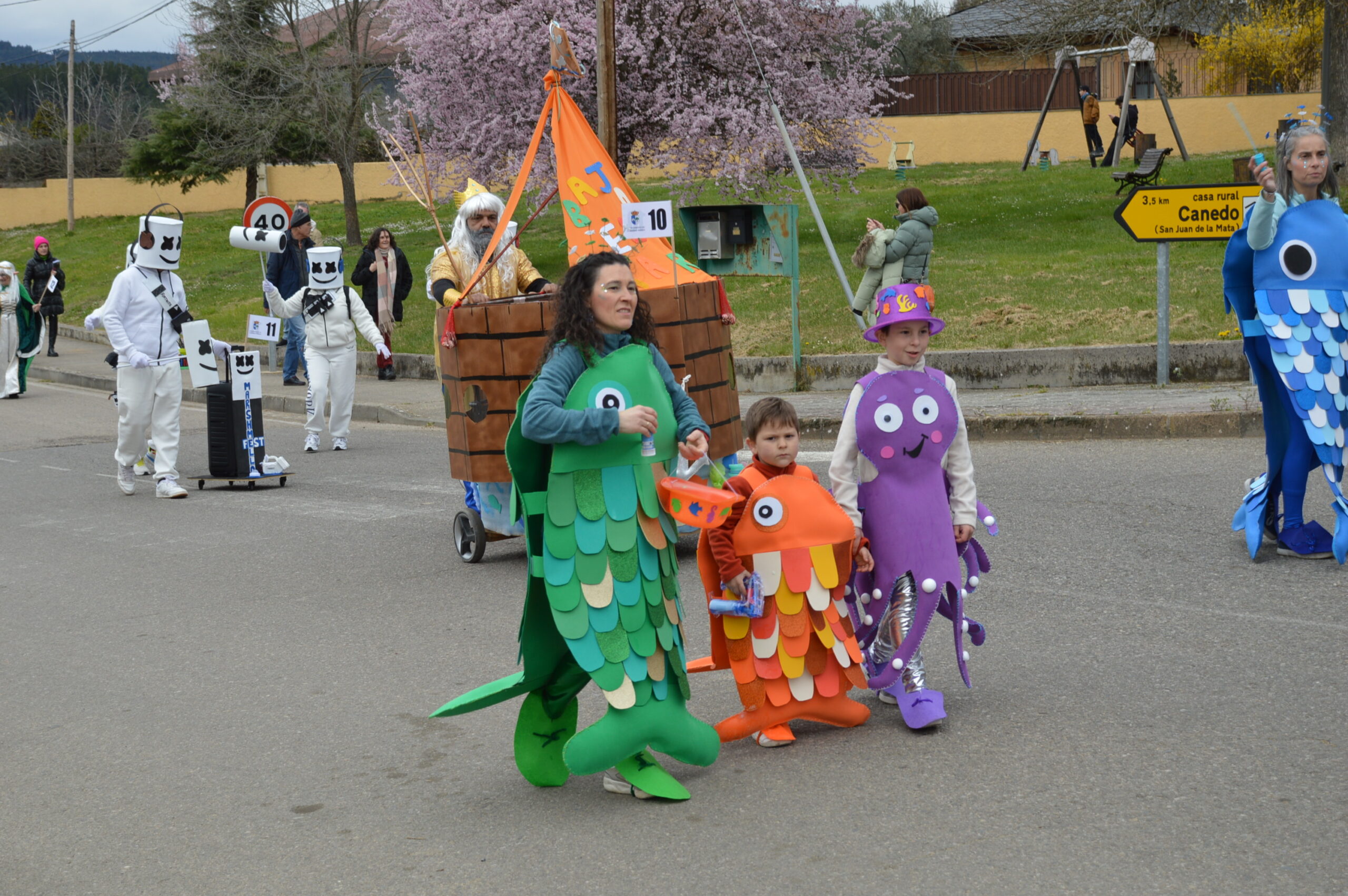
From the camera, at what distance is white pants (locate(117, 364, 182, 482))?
10898 mm

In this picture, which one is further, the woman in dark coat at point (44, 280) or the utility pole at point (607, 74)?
the woman in dark coat at point (44, 280)

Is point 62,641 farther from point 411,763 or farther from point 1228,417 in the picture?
point 1228,417

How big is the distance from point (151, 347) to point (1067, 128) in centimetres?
3259

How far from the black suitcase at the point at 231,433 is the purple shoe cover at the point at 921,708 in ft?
24.5

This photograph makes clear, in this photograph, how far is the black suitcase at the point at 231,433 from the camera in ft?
36.5

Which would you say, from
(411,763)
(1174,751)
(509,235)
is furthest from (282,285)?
(1174,751)

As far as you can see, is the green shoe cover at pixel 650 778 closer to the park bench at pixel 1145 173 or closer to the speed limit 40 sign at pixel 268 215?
the speed limit 40 sign at pixel 268 215

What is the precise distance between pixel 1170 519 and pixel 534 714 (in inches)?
185

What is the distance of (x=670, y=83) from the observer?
942 inches

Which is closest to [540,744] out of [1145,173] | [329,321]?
[329,321]

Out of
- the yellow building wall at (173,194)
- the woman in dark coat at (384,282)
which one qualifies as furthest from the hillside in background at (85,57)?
the woman in dark coat at (384,282)

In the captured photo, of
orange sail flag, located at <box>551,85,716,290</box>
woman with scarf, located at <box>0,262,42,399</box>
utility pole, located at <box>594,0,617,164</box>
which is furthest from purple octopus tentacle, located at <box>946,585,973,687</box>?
woman with scarf, located at <box>0,262,42,399</box>

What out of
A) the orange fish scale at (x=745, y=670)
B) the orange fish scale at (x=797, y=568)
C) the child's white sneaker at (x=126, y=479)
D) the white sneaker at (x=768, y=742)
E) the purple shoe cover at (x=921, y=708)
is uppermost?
the orange fish scale at (x=797, y=568)

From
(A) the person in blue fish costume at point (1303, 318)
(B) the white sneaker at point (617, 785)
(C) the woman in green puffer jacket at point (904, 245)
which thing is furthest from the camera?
(C) the woman in green puffer jacket at point (904, 245)
